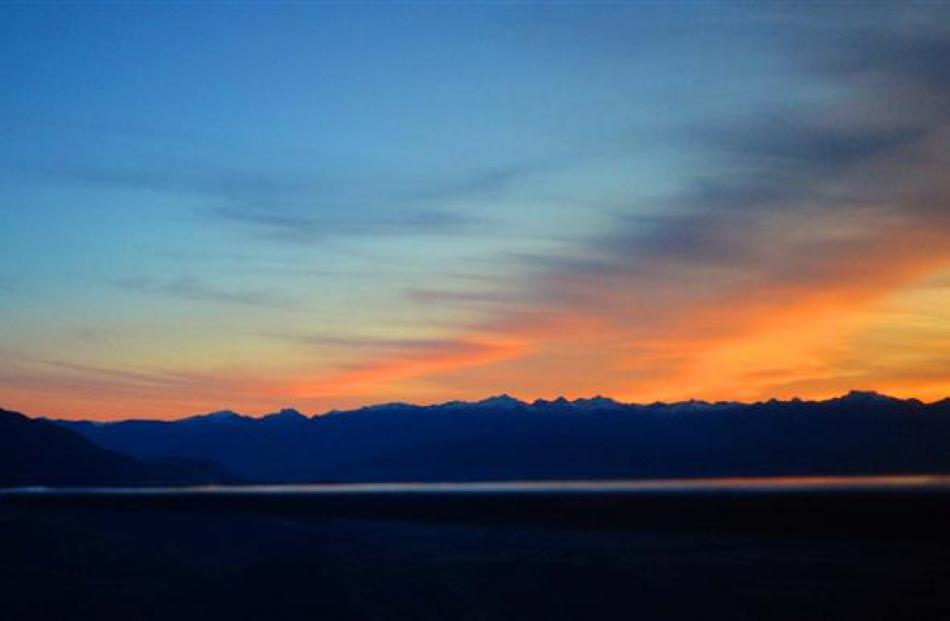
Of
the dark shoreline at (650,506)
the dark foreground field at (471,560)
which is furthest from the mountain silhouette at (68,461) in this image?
the dark shoreline at (650,506)

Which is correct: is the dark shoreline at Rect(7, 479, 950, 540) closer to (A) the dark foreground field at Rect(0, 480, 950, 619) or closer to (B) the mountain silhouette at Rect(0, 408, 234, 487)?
(A) the dark foreground field at Rect(0, 480, 950, 619)

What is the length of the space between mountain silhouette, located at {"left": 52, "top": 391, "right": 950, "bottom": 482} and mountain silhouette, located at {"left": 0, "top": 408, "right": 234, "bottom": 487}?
11.8 m

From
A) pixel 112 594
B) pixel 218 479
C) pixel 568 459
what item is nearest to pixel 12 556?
pixel 112 594

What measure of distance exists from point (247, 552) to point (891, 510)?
244 feet

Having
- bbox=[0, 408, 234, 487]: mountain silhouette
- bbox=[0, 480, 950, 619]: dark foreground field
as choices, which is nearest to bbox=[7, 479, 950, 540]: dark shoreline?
bbox=[0, 480, 950, 619]: dark foreground field

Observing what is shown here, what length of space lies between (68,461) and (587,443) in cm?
8606

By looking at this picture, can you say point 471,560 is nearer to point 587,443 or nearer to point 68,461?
point 68,461

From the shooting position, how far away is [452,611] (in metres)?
61.1

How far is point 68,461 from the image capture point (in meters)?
78.8

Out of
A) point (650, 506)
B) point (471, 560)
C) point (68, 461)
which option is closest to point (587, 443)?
point (471, 560)

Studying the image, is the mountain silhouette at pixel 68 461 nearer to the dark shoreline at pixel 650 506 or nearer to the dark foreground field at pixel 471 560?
the dark foreground field at pixel 471 560

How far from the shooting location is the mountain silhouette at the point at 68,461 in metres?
71.8

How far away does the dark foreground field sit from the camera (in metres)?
3.95

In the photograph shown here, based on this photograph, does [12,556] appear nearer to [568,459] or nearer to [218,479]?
[218,479]
